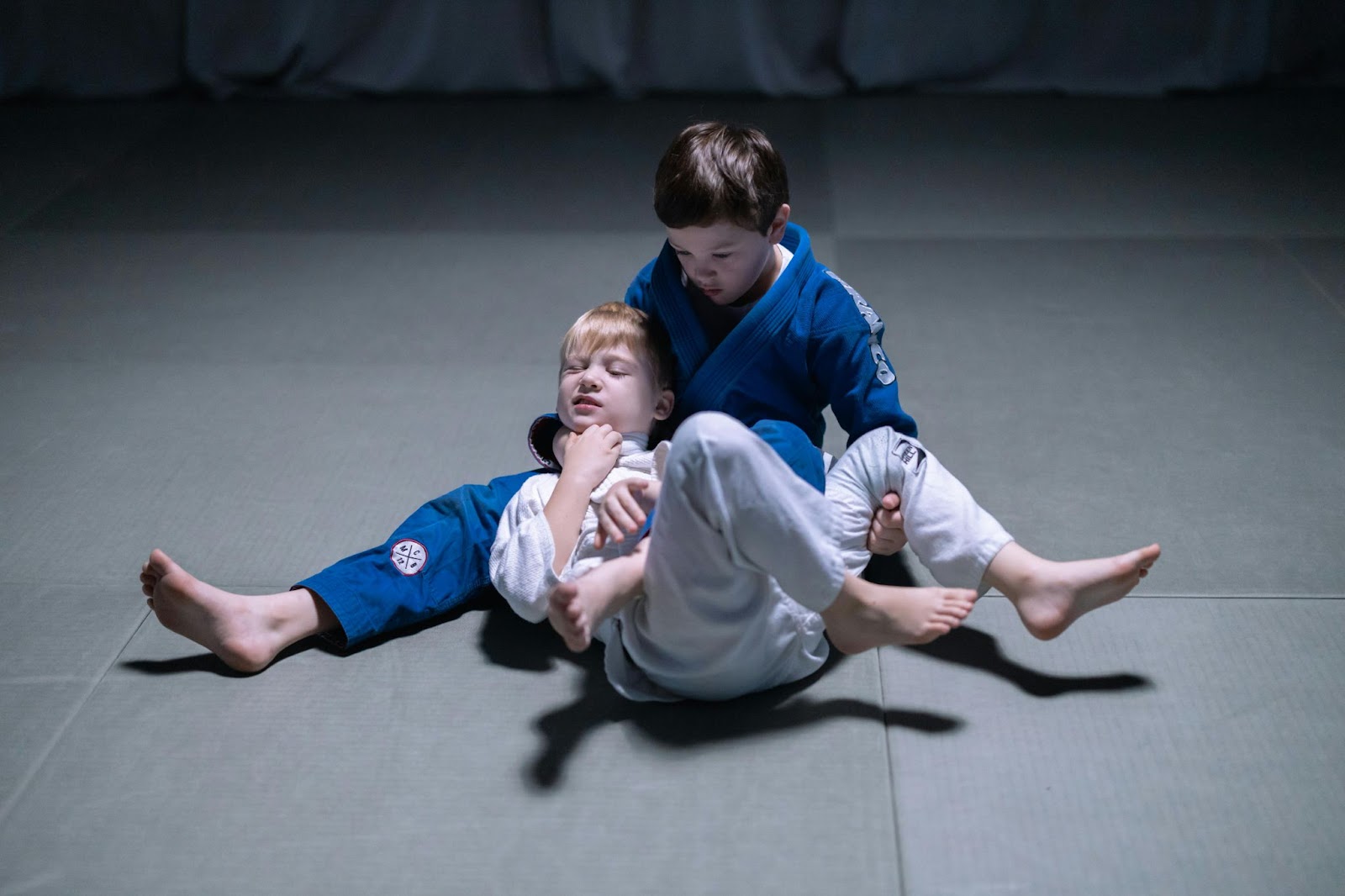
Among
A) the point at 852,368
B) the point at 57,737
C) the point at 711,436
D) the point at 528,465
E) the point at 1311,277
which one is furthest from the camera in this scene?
the point at 1311,277

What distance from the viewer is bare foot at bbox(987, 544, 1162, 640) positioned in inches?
71.3

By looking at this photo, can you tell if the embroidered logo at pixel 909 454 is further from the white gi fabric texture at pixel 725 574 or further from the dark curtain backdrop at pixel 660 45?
the dark curtain backdrop at pixel 660 45

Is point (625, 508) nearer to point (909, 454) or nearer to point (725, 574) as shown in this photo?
point (725, 574)

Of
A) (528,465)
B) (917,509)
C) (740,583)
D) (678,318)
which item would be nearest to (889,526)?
(917,509)

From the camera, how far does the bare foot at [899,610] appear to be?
5.62 feet

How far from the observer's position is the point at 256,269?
11.7 ft

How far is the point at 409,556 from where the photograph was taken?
2.02 metres

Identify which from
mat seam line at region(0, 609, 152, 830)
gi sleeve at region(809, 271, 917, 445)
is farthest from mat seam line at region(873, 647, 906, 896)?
mat seam line at region(0, 609, 152, 830)

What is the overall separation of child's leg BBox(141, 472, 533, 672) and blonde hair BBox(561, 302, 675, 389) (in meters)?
0.27

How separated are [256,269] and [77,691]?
193cm

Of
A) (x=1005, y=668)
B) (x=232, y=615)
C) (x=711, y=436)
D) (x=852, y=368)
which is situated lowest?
(x=1005, y=668)

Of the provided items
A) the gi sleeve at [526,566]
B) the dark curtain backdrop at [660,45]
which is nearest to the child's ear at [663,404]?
the gi sleeve at [526,566]

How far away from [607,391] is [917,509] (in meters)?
0.52

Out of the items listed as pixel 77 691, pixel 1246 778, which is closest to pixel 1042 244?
pixel 1246 778
